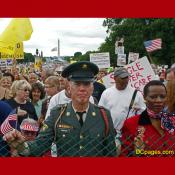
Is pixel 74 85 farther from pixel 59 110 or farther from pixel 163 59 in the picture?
pixel 163 59

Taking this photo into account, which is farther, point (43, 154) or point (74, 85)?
point (74, 85)

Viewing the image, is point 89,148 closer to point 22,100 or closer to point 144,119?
point 144,119

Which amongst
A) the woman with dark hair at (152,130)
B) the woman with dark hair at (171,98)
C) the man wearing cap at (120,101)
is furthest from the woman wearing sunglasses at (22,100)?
the woman with dark hair at (152,130)

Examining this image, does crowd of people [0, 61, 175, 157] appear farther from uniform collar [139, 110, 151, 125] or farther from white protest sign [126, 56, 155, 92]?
white protest sign [126, 56, 155, 92]

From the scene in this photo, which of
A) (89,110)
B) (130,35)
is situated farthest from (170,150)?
(130,35)

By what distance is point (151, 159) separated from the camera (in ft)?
7.85

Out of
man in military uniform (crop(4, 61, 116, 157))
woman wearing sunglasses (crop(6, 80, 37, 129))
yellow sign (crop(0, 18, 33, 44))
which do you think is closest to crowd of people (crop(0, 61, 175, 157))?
man in military uniform (crop(4, 61, 116, 157))

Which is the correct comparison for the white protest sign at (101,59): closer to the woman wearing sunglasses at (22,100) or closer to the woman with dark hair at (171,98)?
the woman wearing sunglasses at (22,100)

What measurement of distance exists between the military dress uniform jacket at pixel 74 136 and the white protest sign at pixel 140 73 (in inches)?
244

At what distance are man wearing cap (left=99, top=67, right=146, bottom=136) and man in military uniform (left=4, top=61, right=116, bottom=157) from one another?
3.07m

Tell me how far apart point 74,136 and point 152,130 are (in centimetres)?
69

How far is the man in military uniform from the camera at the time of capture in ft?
9.94

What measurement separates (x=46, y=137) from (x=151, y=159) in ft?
3.34

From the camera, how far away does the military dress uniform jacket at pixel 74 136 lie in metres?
3.02
